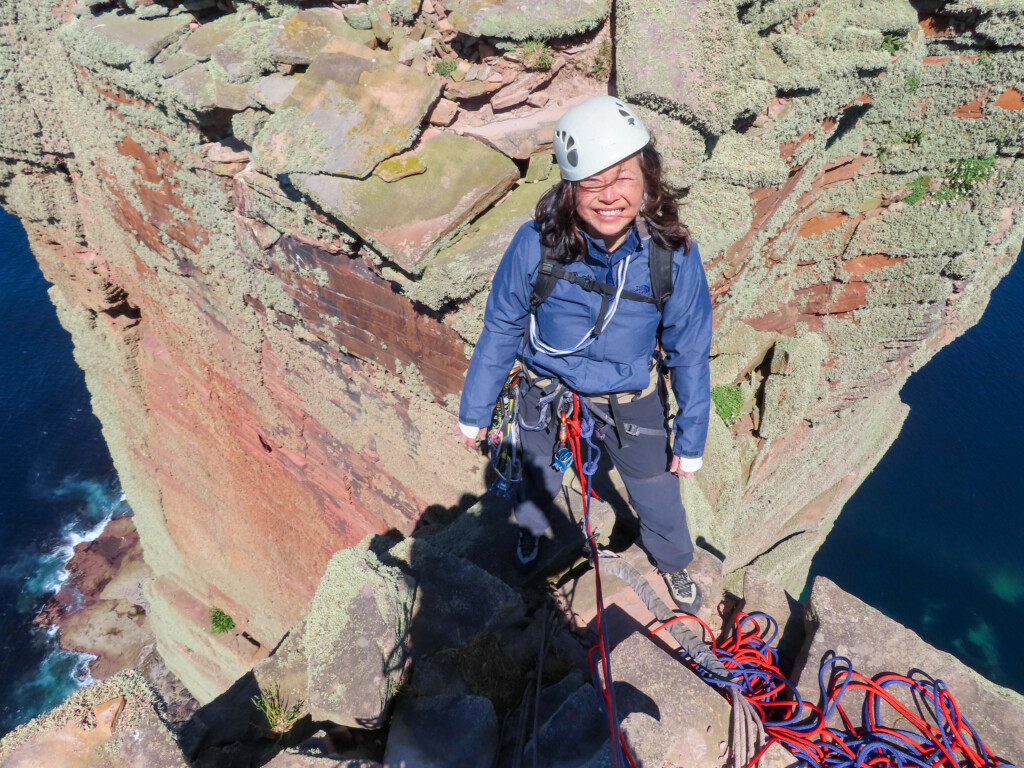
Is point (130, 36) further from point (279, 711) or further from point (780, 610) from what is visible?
point (780, 610)

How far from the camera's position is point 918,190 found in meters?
4.23

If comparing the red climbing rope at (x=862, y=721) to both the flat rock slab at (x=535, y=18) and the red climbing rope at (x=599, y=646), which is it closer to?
the red climbing rope at (x=599, y=646)

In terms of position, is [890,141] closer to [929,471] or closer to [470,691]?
[470,691]

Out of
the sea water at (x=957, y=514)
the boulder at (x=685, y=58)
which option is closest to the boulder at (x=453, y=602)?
the boulder at (x=685, y=58)

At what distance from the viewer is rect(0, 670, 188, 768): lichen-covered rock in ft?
6.38

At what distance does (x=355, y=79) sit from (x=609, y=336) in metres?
2.03

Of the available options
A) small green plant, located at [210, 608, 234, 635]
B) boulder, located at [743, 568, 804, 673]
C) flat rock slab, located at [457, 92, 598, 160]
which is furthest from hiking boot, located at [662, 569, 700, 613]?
small green plant, located at [210, 608, 234, 635]

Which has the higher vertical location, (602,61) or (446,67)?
(602,61)

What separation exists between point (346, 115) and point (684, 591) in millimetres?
2807

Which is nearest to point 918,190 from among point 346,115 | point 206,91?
point 346,115

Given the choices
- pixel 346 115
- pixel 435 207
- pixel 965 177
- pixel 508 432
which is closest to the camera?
pixel 508 432

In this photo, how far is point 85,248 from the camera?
671cm

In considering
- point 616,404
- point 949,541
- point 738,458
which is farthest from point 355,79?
point 949,541

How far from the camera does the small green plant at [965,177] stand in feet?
12.8
